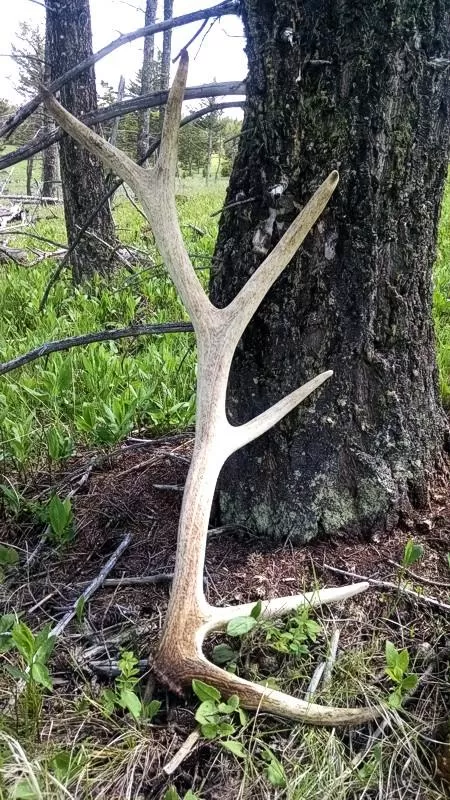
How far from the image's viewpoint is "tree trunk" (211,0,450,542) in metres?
1.40

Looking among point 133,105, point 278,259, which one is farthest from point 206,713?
point 133,105

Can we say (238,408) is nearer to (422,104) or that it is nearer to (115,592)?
(115,592)

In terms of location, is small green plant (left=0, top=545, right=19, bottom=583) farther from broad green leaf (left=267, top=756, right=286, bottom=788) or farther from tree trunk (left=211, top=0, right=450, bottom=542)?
broad green leaf (left=267, top=756, right=286, bottom=788)

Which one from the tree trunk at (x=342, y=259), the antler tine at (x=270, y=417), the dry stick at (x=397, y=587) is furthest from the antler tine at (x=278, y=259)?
the dry stick at (x=397, y=587)

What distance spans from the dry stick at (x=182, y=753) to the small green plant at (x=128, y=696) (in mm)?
92

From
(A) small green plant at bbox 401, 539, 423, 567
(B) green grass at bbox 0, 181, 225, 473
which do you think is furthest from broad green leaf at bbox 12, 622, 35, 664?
(B) green grass at bbox 0, 181, 225, 473

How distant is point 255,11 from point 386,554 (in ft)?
4.76

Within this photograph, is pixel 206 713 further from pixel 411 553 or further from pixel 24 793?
pixel 411 553

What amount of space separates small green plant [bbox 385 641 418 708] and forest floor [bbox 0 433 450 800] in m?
0.03

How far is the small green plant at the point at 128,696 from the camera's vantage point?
125 centimetres

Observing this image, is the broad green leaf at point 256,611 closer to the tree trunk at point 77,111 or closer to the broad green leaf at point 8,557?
the broad green leaf at point 8,557

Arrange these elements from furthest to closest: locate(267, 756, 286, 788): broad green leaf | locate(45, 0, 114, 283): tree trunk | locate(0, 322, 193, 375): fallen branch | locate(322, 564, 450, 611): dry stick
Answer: locate(45, 0, 114, 283): tree trunk, locate(0, 322, 193, 375): fallen branch, locate(322, 564, 450, 611): dry stick, locate(267, 756, 286, 788): broad green leaf

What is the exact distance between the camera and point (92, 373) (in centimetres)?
306

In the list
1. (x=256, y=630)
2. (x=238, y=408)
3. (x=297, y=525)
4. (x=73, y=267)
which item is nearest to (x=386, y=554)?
(x=297, y=525)
